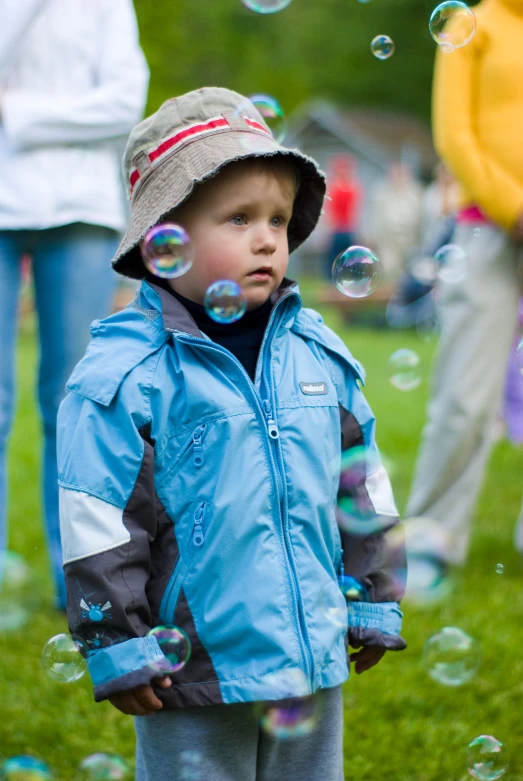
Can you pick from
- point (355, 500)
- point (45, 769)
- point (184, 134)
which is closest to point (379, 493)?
point (355, 500)

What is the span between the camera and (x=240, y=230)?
1802 millimetres

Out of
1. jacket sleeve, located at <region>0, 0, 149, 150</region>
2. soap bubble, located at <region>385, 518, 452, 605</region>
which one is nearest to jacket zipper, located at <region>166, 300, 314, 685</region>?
soap bubble, located at <region>385, 518, 452, 605</region>

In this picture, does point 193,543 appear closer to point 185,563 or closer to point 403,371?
point 185,563

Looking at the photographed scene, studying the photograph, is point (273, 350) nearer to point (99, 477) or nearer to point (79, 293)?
point (99, 477)

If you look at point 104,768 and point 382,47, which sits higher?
point 382,47

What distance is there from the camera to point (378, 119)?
36.0 metres

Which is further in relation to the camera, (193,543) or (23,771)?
(23,771)

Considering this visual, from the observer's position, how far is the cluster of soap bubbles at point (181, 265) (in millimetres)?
1781

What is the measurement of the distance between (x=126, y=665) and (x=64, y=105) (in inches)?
67.3

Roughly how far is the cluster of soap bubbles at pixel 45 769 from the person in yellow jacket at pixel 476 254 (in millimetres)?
1719

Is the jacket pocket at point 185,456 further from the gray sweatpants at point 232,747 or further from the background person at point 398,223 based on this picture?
the background person at point 398,223

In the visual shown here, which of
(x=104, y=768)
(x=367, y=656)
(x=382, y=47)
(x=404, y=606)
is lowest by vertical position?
(x=404, y=606)

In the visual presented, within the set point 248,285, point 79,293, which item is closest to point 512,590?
point 79,293

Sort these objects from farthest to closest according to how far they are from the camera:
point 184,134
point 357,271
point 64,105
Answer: point 64,105 → point 357,271 → point 184,134
